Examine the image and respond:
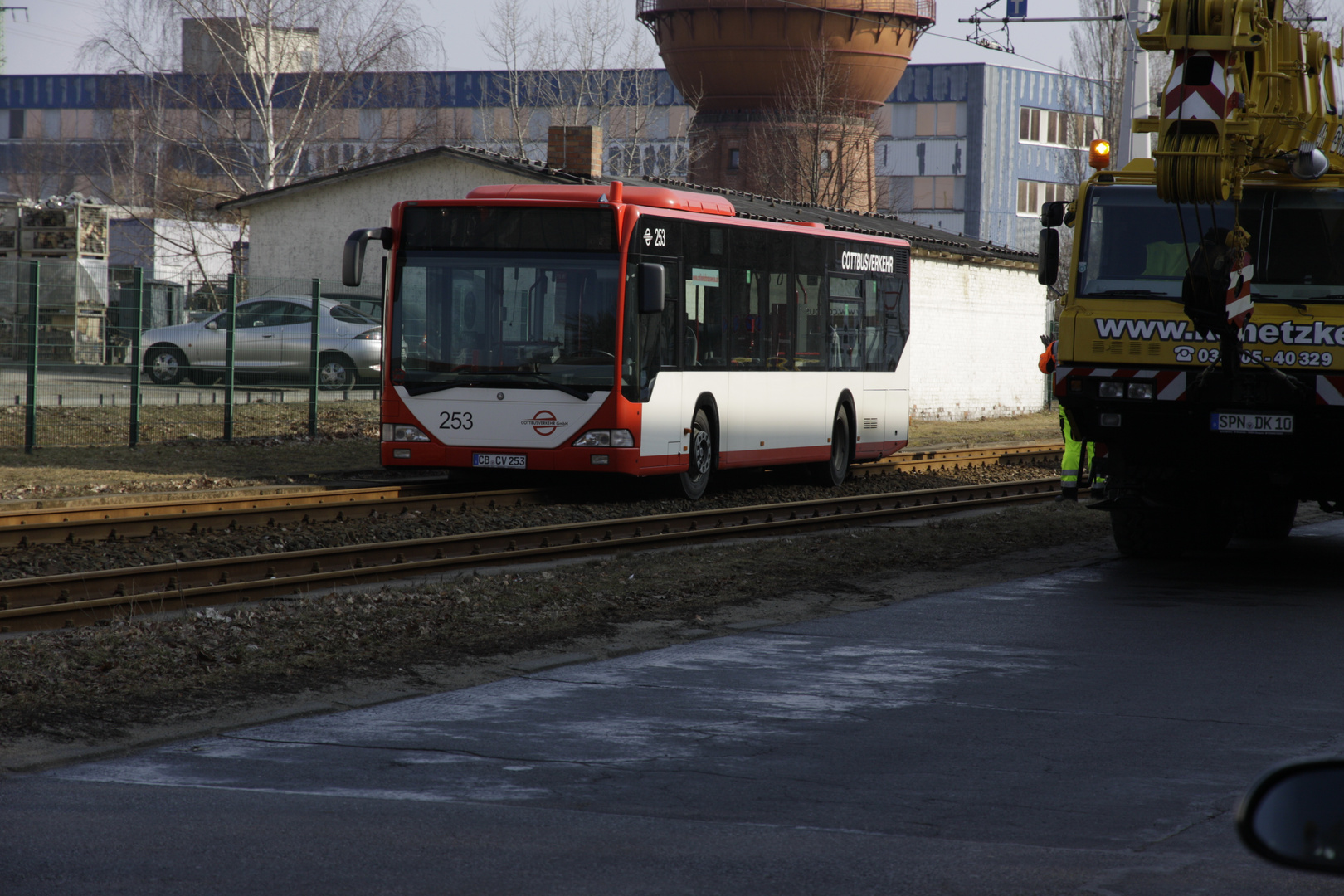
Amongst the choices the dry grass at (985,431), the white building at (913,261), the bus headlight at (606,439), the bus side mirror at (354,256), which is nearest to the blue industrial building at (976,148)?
the white building at (913,261)

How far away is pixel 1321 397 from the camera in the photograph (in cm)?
1196

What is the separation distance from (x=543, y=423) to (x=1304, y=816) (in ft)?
48.8

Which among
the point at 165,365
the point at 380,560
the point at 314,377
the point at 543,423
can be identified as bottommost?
the point at 380,560

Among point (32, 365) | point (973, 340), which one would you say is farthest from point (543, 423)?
point (973, 340)

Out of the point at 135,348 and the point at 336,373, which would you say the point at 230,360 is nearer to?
the point at 135,348

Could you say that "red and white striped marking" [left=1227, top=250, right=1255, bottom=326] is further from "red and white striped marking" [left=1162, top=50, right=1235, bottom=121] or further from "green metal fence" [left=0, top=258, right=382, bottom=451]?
"green metal fence" [left=0, top=258, right=382, bottom=451]

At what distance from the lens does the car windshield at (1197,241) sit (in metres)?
12.2

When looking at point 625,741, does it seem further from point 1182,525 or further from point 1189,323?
point 1182,525

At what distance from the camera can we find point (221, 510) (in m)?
14.3

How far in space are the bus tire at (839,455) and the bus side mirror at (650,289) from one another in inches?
186

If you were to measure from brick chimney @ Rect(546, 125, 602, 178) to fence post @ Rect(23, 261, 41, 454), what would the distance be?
12.0 metres

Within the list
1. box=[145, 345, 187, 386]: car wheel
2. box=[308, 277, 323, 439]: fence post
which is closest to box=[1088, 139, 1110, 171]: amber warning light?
box=[308, 277, 323, 439]: fence post

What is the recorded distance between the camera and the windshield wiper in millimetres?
16781

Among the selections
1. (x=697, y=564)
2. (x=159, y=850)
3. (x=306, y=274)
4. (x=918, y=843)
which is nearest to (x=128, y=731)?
(x=159, y=850)
